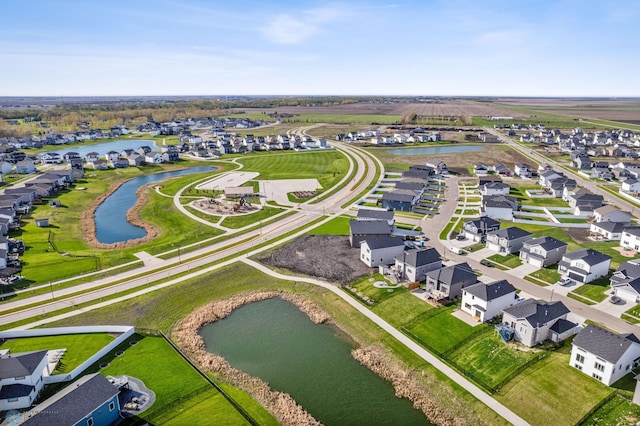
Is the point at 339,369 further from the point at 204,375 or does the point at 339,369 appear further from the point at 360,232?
the point at 360,232

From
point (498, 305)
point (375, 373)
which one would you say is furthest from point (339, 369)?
point (498, 305)

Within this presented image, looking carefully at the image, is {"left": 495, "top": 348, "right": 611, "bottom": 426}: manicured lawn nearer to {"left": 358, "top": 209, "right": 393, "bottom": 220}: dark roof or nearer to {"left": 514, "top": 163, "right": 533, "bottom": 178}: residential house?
{"left": 358, "top": 209, "right": 393, "bottom": 220}: dark roof

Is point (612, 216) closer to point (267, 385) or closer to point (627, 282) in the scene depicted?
point (627, 282)

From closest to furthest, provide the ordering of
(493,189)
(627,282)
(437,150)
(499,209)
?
(627,282)
(499,209)
(493,189)
(437,150)

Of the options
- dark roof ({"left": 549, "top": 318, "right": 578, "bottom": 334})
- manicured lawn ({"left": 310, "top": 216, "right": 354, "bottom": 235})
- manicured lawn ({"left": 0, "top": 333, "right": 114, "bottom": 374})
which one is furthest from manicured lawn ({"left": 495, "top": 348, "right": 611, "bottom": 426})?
manicured lawn ({"left": 310, "top": 216, "right": 354, "bottom": 235})

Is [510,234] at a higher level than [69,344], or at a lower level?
higher

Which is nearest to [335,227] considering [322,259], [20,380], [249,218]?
[322,259]

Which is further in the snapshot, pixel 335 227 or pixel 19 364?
pixel 335 227

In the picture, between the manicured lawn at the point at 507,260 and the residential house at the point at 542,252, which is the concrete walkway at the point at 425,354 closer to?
the manicured lawn at the point at 507,260
